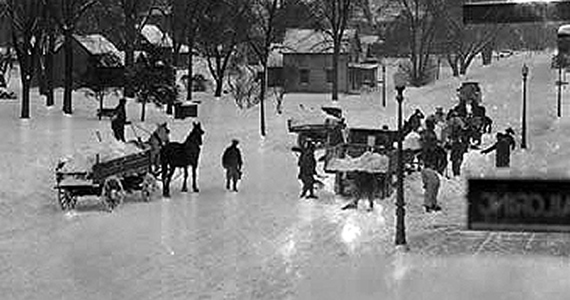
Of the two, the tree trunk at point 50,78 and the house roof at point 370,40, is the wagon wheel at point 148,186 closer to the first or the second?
the tree trunk at point 50,78

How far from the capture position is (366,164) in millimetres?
20750

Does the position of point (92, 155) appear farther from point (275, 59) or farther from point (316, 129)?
point (275, 59)

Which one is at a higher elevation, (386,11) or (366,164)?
(386,11)

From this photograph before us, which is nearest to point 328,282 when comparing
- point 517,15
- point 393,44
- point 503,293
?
point 503,293

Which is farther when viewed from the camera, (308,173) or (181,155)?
(181,155)

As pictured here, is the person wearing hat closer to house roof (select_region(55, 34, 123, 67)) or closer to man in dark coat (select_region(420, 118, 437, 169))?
man in dark coat (select_region(420, 118, 437, 169))

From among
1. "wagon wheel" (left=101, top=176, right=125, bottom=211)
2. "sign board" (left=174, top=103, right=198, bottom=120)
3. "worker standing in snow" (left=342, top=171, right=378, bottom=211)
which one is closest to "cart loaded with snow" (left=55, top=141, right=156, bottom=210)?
"wagon wheel" (left=101, top=176, right=125, bottom=211)

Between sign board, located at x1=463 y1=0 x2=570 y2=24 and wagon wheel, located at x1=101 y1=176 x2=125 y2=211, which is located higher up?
sign board, located at x1=463 y1=0 x2=570 y2=24

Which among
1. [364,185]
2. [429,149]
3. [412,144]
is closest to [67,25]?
[412,144]

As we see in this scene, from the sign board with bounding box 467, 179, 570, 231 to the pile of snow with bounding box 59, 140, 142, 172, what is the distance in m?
17.6

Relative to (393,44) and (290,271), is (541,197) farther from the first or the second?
(393,44)

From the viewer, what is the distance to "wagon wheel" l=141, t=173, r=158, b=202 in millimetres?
21056

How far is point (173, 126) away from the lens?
1554 inches

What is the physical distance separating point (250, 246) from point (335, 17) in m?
46.4
